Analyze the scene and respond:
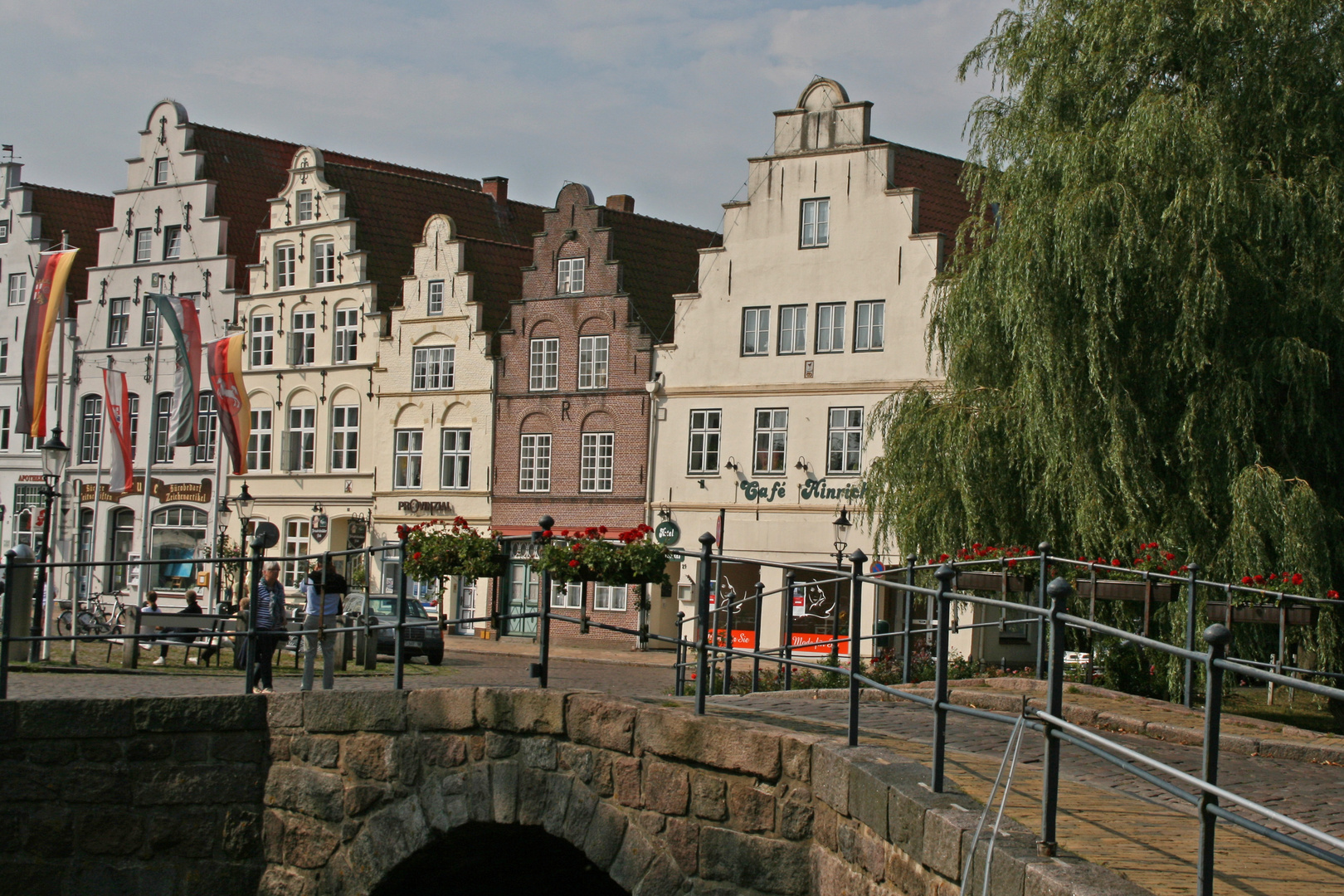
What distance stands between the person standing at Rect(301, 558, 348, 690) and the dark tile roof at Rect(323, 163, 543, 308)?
1161 inches

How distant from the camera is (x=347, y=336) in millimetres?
42156

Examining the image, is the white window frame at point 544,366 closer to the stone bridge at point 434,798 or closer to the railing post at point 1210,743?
the stone bridge at point 434,798

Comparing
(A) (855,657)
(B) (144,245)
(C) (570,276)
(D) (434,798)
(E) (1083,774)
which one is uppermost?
(B) (144,245)

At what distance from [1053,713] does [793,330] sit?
2927 cm

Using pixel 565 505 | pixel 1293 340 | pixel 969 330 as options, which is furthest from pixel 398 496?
pixel 1293 340

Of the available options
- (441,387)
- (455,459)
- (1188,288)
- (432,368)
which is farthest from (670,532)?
(1188,288)

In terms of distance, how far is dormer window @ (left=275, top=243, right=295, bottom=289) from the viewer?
43375 millimetres

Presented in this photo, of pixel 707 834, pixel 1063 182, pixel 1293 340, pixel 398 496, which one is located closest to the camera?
pixel 707 834

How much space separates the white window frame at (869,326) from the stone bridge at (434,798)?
21012 mm

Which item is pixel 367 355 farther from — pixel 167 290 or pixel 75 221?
pixel 75 221

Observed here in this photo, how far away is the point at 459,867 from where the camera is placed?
11.3m

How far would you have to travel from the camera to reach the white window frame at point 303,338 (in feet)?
141

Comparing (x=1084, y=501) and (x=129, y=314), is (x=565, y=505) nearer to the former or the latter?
(x=129, y=314)

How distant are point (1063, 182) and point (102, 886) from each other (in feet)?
40.8
